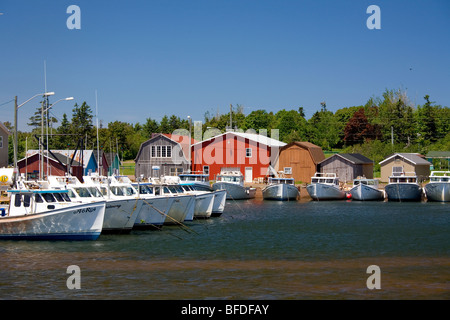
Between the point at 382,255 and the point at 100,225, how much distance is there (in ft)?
47.1

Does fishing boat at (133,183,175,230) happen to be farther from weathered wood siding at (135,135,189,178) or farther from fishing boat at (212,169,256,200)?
weathered wood siding at (135,135,189,178)

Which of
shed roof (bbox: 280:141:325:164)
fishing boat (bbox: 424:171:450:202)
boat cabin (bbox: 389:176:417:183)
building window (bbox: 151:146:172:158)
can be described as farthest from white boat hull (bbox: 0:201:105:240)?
shed roof (bbox: 280:141:325:164)

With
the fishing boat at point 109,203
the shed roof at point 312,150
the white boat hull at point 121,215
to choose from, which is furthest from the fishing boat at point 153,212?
the shed roof at point 312,150

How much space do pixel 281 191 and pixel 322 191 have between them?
4742 millimetres

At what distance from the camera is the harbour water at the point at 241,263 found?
21.2 m

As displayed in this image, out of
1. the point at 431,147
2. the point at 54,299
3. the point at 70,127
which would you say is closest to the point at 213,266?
the point at 54,299

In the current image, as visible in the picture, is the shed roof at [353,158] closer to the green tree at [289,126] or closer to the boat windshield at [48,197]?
the green tree at [289,126]

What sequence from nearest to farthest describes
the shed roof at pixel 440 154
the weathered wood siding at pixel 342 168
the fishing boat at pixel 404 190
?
the fishing boat at pixel 404 190, the weathered wood siding at pixel 342 168, the shed roof at pixel 440 154

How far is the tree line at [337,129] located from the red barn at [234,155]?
22047 millimetres

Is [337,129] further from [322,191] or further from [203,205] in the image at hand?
[203,205]

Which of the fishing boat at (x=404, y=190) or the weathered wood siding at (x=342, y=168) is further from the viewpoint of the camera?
the weathered wood siding at (x=342, y=168)
